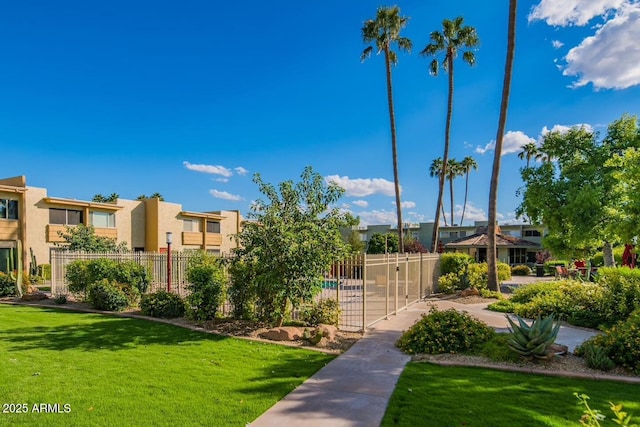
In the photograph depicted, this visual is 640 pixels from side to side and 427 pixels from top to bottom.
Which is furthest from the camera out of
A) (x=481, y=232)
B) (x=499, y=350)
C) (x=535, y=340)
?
(x=481, y=232)

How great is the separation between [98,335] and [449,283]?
46.2ft

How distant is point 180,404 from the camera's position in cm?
485

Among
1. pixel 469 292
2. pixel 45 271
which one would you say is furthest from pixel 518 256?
pixel 45 271

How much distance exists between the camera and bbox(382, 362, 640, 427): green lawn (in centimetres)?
443

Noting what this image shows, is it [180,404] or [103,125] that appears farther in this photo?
[103,125]

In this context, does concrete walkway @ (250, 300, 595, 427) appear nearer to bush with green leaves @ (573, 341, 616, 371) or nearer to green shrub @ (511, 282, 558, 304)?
bush with green leaves @ (573, 341, 616, 371)

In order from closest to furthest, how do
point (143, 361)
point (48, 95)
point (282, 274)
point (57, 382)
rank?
point (57, 382) < point (143, 361) < point (282, 274) < point (48, 95)

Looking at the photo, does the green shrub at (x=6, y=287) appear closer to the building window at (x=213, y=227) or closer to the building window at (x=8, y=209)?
the building window at (x=8, y=209)

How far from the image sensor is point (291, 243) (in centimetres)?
827

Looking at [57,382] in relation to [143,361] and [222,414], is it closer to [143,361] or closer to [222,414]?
[143,361]

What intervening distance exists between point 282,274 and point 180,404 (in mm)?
4032

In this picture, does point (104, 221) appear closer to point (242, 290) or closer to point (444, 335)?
point (242, 290)

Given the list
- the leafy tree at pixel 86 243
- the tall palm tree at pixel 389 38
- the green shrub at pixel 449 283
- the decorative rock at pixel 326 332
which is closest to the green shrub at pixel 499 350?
the decorative rock at pixel 326 332

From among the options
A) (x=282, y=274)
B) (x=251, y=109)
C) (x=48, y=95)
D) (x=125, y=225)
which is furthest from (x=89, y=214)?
(x=282, y=274)
